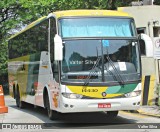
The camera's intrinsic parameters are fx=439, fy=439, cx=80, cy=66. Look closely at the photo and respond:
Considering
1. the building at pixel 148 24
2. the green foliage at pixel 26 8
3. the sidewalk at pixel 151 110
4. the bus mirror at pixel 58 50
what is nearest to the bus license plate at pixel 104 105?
the bus mirror at pixel 58 50

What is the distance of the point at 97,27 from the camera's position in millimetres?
12992

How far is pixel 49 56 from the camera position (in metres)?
13.9

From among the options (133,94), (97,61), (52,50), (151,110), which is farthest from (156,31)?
(97,61)

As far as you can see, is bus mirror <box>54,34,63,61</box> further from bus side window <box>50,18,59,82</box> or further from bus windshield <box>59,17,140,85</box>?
bus side window <box>50,18,59,82</box>

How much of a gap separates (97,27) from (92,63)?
4.02 feet

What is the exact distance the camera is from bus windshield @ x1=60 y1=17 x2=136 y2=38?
12.8 metres

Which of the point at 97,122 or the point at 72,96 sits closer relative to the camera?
the point at 72,96

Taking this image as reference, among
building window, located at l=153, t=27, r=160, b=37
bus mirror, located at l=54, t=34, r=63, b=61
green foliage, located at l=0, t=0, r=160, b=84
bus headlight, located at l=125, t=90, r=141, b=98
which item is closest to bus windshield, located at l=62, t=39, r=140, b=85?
bus headlight, located at l=125, t=90, r=141, b=98

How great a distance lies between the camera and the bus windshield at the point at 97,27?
12.8 metres

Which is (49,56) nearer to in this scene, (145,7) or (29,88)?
(29,88)

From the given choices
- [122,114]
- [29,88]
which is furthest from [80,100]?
[29,88]

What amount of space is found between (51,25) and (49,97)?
2286 mm

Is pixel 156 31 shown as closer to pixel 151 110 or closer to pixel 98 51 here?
pixel 151 110

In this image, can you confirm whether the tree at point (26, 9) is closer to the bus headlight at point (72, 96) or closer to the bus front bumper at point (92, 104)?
the bus front bumper at point (92, 104)
